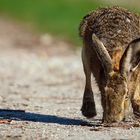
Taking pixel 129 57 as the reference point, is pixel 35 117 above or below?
below

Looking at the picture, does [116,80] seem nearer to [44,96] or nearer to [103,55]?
[103,55]

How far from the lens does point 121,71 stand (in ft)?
35.1

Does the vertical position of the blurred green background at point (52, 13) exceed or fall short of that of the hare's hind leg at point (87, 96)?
it exceeds it

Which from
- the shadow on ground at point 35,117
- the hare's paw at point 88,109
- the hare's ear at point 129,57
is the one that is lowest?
the shadow on ground at point 35,117

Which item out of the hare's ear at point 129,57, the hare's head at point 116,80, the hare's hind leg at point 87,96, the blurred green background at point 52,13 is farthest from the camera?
the blurred green background at point 52,13

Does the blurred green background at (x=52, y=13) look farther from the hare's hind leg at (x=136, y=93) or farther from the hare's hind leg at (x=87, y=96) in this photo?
the hare's hind leg at (x=136, y=93)

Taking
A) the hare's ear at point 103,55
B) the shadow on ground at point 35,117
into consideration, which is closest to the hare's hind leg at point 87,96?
the shadow on ground at point 35,117

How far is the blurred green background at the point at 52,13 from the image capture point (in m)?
33.0

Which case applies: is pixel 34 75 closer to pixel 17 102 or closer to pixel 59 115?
pixel 17 102

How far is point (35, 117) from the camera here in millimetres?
12078

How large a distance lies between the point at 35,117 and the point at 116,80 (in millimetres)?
1893

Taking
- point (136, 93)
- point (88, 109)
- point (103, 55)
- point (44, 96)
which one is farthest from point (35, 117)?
point (44, 96)

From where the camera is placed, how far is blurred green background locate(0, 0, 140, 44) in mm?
33000

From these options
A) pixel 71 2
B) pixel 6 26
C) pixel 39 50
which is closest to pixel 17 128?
pixel 39 50
